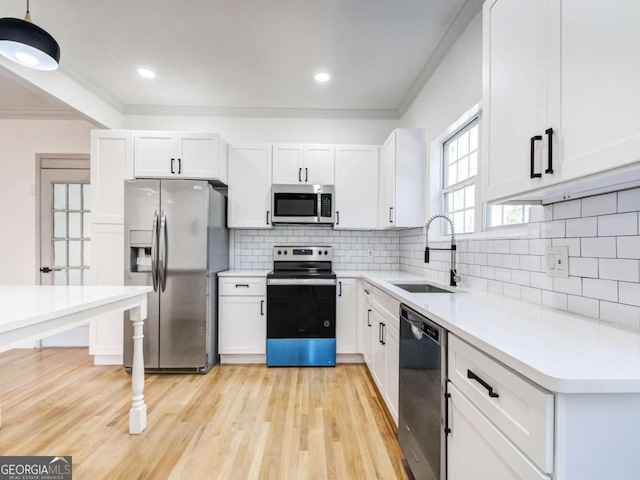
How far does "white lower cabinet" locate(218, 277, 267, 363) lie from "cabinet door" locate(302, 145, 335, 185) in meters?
1.24

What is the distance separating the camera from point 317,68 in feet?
8.84

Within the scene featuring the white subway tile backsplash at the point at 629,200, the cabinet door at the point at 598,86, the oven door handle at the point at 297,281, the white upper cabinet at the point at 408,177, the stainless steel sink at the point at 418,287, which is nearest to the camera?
the cabinet door at the point at 598,86

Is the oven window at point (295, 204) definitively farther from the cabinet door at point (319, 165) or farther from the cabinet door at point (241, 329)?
the cabinet door at point (241, 329)

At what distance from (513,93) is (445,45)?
1.43m

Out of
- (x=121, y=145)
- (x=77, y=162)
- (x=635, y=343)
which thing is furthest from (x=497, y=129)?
(x=77, y=162)

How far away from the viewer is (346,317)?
314 centimetres

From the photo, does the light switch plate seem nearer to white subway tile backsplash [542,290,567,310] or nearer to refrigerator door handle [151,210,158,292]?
white subway tile backsplash [542,290,567,310]

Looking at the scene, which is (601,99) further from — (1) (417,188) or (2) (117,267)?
(2) (117,267)

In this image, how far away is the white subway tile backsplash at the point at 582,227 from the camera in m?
1.19

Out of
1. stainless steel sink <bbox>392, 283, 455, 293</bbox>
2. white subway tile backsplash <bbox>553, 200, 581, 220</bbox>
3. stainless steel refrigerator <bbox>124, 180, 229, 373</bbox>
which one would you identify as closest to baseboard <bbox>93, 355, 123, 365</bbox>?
stainless steel refrigerator <bbox>124, 180, 229, 373</bbox>

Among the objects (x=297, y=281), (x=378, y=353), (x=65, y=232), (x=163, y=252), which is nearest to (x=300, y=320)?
(x=297, y=281)

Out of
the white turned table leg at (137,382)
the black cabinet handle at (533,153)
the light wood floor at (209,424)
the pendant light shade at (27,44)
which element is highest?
the pendant light shade at (27,44)

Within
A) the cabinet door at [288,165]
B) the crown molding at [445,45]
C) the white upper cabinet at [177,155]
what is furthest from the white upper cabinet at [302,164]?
the crown molding at [445,45]

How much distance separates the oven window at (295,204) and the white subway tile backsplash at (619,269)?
2447 millimetres
